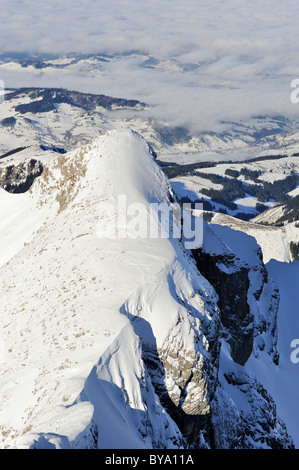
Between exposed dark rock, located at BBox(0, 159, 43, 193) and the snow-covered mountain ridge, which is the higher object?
the snow-covered mountain ridge

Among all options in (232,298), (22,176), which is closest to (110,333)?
(232,298)

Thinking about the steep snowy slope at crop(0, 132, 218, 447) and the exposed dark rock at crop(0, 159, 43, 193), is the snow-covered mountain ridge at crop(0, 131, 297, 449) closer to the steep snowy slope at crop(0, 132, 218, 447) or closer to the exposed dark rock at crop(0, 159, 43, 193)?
the steep snowy slope at crop(0, 132, 218, 447)

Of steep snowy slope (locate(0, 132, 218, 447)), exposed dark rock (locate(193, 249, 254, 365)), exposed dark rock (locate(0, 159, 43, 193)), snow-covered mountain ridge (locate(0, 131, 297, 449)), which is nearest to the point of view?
snow-covered mountain ridge (locate(0, 131, 297, 449))

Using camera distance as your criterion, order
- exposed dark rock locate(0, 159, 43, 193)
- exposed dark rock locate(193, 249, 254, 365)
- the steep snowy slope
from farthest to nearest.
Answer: exposed dark rock locate(0, 159, 43, 193) < exposed dark rock locate(193, 249, 254, 365) < the steep snowy slope

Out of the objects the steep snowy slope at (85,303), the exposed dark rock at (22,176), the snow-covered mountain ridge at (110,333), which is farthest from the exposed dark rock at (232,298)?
the exposed dark rock at (22,176)

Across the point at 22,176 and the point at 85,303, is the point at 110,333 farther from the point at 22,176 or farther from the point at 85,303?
the point at 22,176

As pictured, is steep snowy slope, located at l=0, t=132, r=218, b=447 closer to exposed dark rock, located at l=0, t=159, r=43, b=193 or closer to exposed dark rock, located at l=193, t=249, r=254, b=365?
exposed dark rock, located at l=193, t=249, r=254, b=365

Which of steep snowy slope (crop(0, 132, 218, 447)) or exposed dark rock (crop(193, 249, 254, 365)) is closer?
steep snowy slope (crop(0, 132, 218, 447))

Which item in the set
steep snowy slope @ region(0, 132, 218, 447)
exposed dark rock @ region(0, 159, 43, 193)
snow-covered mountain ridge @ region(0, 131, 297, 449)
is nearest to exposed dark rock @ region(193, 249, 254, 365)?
snow-covered mountain ridge @ region(0, 131, 297, 449)
